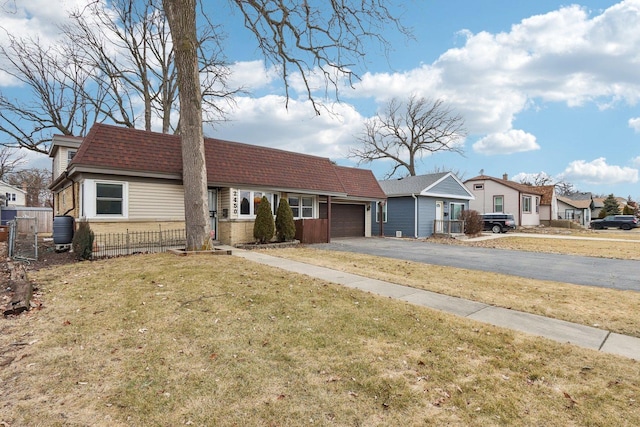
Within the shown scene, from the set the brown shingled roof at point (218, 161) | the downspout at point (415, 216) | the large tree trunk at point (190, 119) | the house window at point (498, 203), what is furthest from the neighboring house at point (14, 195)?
the house window at point (498, 203)

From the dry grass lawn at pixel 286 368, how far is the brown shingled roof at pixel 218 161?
766cm

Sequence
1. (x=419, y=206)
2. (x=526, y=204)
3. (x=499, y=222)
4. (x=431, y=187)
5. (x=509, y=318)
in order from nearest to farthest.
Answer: (x=509, y=318) → (x=419, y=206) → (x=431, y=187) → (x=499, y=222) → (x=526, y=204)

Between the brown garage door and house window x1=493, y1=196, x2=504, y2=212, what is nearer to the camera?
the brown garage door

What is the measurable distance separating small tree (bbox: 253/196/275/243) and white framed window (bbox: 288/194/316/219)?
298cm

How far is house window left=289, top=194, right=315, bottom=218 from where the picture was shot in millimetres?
17859

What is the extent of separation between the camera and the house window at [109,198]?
39.4ft

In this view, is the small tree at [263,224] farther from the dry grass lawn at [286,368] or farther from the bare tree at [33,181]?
the bare tree at [33,181]

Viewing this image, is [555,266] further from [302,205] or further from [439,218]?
[439,218]

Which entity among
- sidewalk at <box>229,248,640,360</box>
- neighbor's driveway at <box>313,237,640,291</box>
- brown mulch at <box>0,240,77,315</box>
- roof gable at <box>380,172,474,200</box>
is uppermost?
roof gable at <box>380,172,474,200</box>

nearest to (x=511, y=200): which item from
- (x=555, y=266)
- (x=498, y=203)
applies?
(x=498, y=203)

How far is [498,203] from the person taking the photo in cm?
3569

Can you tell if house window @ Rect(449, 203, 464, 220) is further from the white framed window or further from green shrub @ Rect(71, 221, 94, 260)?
green shrub @ Rect(71, 221, 94, 260)

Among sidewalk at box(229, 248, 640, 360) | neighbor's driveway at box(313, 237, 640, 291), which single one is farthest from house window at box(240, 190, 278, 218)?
sidewalk at box(229, 248, 640, 360)

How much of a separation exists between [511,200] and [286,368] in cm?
3707
